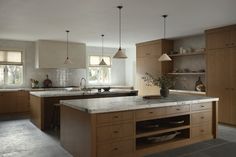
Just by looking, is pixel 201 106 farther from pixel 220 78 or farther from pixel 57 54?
pixel 57 54

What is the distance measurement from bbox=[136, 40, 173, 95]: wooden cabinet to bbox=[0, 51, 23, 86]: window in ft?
14.0

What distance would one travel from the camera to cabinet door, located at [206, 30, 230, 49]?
5520 mm

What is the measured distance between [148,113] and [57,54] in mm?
5444

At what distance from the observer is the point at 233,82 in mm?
5383

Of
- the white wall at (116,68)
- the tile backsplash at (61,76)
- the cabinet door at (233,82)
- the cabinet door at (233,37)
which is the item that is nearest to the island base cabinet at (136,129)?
the cabinet door at (233,82)

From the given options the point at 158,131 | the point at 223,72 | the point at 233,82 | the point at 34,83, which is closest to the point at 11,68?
the point at 34,83

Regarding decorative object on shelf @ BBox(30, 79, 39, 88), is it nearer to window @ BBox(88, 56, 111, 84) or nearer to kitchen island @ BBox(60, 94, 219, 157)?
window @ BBox(88, 56, 111, 84)

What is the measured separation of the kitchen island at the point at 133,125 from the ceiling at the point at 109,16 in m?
1.64

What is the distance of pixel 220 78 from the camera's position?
5680 millimetres

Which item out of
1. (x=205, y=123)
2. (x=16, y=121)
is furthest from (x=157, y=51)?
(x=16, y=121)

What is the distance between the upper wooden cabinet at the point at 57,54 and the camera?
763 cm

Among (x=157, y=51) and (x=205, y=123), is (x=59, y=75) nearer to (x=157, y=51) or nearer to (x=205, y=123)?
(x=157, y=51)

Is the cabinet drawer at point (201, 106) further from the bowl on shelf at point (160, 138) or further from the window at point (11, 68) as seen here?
the window at point (11, 68)

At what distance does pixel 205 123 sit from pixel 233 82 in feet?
6.09
